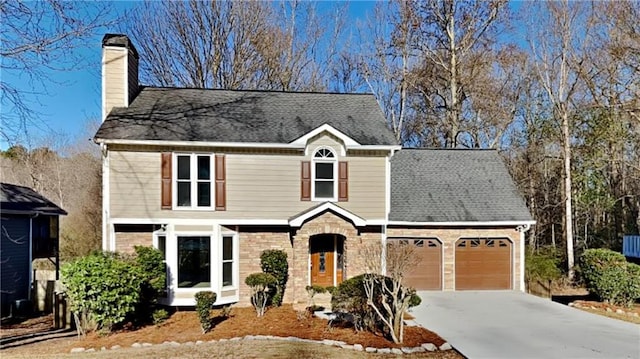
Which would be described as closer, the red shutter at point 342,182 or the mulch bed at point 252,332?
the mulch bed at point 252,332

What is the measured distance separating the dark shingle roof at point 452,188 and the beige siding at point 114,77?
9877 mm

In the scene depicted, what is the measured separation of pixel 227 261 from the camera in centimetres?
1357

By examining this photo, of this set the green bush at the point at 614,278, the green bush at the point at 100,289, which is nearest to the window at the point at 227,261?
the green bush at the point at 100,289

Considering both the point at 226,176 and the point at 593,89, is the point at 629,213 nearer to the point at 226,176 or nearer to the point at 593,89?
the point at 593,89

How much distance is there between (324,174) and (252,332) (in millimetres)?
5333

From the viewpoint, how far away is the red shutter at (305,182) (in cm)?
1395

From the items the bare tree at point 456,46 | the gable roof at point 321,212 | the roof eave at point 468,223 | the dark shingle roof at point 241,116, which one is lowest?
the roof eave at point 468,223

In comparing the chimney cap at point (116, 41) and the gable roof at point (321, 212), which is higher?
the chimney cap at point (116, 41)

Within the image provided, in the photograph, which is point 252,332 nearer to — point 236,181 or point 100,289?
point 100,289

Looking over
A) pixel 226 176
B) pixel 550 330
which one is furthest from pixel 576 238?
pixel 226 176

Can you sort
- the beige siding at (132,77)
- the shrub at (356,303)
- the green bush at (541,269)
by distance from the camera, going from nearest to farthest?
the shrub at (356,303), the beige siding at (132,77), the green bush at (541,269)

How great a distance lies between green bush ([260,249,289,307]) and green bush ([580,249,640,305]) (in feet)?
32.6

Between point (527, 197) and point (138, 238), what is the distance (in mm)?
21071

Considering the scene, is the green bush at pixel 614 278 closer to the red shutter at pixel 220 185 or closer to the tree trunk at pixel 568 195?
the tree trunk at pixel 568 195
